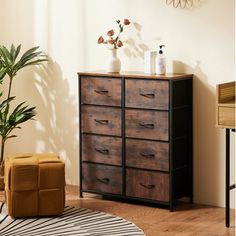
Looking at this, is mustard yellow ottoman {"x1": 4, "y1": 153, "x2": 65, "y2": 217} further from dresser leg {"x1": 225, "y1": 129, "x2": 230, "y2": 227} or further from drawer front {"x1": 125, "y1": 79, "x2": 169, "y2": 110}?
dresser leg {"x1": 225, "y1": 129, "x2": 230, "y2": 227}

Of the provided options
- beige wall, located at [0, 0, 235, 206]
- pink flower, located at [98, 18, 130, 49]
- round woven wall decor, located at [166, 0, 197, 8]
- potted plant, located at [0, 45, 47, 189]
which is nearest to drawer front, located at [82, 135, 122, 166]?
beige wall, located at [0, 0, 235, 206]

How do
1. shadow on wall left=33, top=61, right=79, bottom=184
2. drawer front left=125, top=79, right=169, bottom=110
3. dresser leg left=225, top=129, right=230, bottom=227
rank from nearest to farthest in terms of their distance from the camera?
dresser leg left=225, top=129, right=230, bottom=227
drawer front left=125, top=79, right=169, bottom=110
shadow on wall left=33, top=61, right=79, bottom=184

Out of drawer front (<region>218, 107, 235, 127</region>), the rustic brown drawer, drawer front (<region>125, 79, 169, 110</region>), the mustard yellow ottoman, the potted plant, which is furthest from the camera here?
the potted plant

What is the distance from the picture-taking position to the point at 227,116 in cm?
477

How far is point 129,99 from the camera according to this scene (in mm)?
5348

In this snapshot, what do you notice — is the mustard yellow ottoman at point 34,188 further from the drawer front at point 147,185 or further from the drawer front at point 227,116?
the drawer front at point 227,116

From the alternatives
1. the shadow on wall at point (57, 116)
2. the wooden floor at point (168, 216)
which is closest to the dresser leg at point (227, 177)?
the wooden floor at point (168, 216)

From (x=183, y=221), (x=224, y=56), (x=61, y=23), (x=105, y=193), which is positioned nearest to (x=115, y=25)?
(x=61, y=23)

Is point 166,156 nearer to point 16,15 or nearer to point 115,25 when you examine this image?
point 115,25

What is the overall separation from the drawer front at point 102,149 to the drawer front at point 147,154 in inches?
3.6

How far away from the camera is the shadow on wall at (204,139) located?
5.36m

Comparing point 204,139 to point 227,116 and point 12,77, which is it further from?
point 12,77

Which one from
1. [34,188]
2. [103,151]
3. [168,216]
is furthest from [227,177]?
[34,188]

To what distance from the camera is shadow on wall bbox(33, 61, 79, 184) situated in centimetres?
611
